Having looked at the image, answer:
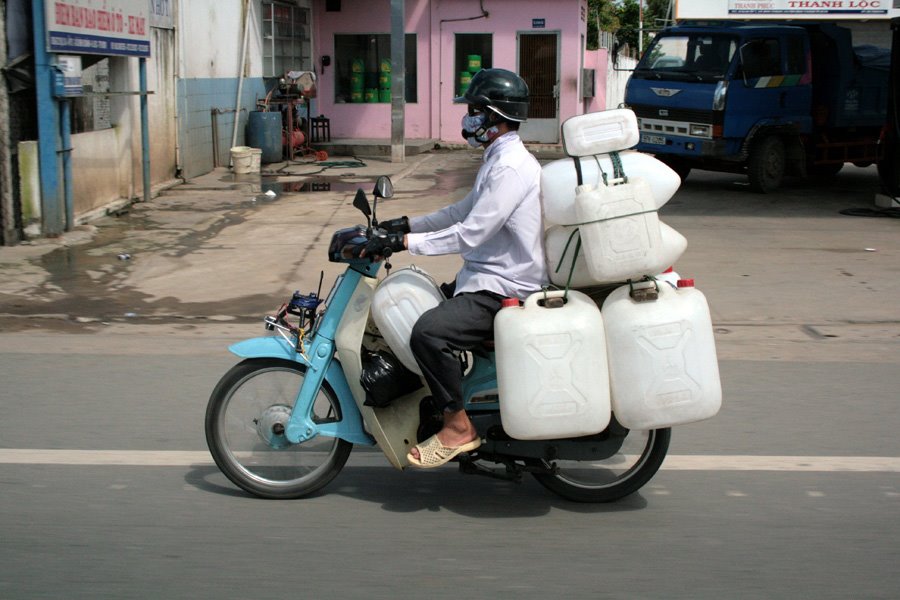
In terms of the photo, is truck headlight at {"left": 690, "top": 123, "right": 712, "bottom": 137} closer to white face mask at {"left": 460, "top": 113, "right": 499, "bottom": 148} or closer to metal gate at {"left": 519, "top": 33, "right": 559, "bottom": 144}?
metal gate at {"left": 519, "top": 33, "right": 559, "bottom": 144}

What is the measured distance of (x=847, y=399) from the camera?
605cm

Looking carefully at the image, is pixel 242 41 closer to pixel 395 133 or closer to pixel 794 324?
pixel 395 133

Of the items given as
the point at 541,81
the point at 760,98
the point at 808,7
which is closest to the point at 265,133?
the point at 541,81

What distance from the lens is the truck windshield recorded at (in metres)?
15.1

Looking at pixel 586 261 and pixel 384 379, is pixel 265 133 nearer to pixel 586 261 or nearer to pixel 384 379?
pixel 384 379

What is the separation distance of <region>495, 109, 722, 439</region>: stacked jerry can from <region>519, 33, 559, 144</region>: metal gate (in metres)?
19.9

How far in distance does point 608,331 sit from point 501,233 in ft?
1.99

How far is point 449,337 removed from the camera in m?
4.17

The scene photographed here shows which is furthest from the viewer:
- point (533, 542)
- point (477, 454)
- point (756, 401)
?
point (756, 401)

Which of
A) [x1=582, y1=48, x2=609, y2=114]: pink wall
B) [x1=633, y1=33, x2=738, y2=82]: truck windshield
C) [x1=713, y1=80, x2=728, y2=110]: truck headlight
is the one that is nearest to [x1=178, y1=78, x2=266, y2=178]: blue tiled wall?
[x1=633, y1=33, x2=738, y2=82]: truck windshield

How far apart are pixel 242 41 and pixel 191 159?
346cm

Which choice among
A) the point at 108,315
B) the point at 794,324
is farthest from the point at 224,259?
the point at 794,324

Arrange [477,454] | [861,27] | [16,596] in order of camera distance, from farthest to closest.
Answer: [861,27] < [477,454] < [16,596]

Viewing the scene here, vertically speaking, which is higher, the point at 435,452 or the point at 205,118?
the point at 205,118
